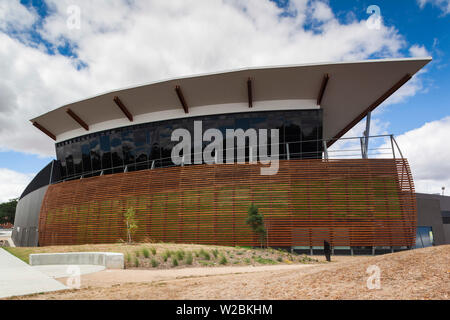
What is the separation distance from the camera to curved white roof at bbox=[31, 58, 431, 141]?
716 inches

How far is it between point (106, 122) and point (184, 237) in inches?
503

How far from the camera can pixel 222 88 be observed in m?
20.0

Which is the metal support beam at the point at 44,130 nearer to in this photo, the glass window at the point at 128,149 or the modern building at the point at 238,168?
the modern building at the point at 238,168

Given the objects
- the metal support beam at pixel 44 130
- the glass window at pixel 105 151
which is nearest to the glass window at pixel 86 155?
the glass window at pixel 105 151

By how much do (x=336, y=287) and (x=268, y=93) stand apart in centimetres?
1656

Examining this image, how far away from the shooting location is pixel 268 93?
2020 cm

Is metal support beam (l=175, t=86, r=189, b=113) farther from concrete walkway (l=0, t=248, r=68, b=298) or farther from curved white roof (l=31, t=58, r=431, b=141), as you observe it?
concrete walkway (l=0, t=248, r=68, b=298)

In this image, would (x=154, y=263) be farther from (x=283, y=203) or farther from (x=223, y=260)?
(x=283, y=203)

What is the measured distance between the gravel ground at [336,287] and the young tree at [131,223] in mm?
10934

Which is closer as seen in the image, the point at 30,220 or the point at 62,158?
the point at 62,158

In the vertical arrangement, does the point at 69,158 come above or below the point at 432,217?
above

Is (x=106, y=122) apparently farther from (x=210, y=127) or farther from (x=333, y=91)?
(x=333, y=91)

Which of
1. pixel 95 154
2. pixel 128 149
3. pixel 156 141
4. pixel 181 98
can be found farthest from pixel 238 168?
pixel 95 154
